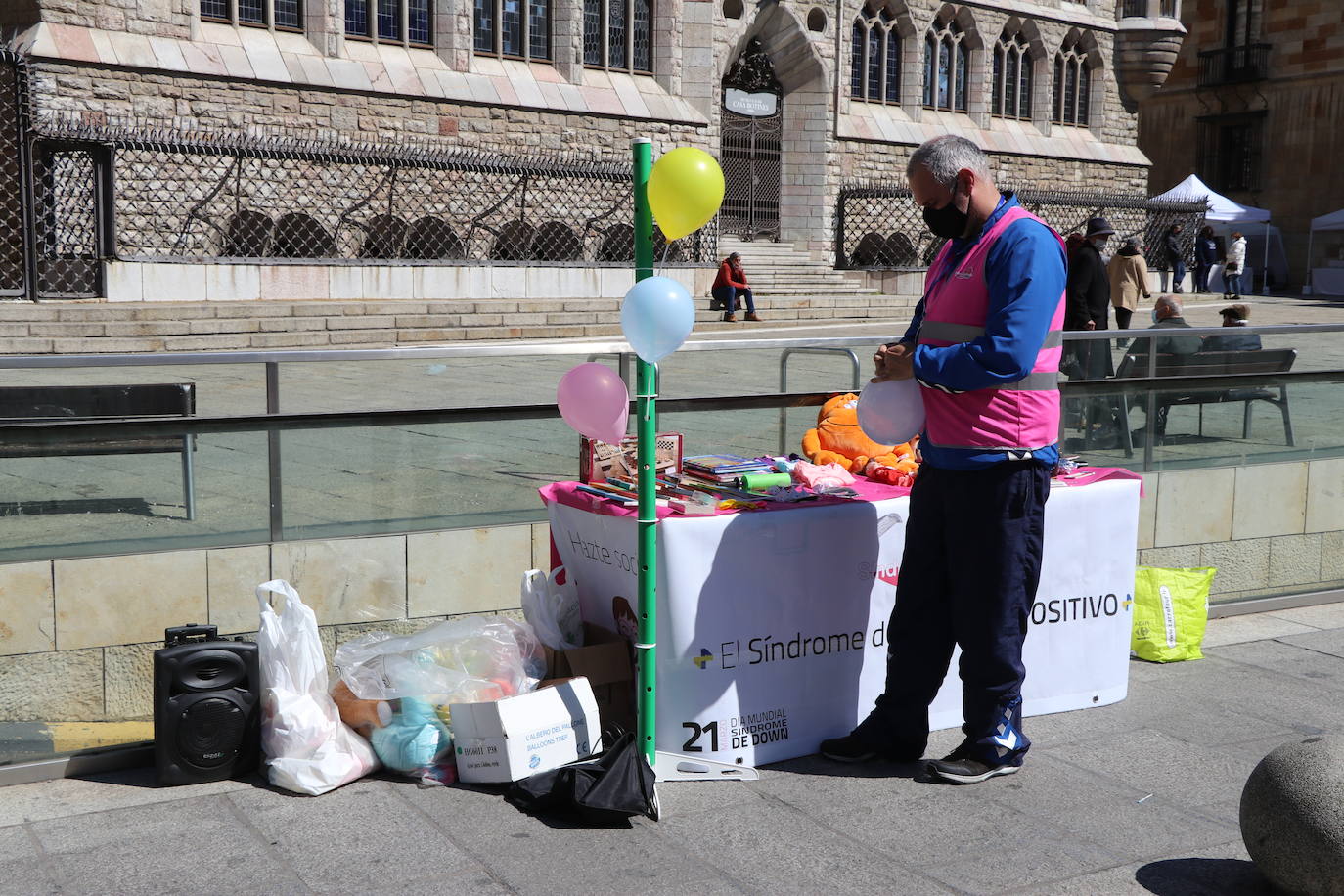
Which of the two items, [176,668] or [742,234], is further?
[742,234]

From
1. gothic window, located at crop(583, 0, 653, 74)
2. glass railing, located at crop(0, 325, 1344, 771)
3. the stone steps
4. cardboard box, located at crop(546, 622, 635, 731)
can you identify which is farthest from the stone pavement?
gothic window, located at crop(583, 0, 653, 74)

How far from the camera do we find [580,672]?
13.8 ft

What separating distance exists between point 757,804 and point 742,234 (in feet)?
86.7

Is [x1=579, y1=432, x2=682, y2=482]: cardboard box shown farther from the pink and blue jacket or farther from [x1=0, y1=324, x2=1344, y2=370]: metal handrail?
the pink and blue jacket

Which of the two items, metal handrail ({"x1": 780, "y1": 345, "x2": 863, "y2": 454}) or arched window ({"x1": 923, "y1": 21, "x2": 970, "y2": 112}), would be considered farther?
A: arched window ({"x1": 923, "y1": 21, "x2": 970, "y2": 112})

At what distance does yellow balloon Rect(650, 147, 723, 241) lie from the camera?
3.68m

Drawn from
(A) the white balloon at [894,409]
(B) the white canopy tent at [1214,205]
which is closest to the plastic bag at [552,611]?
(A) the white balloon at [894,409]

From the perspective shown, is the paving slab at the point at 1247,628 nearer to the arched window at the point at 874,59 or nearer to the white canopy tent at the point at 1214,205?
the arched window at the point at 874,59

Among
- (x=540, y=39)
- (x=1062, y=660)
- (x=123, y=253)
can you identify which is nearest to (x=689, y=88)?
(x=540, y=39)

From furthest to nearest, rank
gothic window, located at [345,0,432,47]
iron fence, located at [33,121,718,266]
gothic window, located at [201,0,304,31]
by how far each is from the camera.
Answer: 1. gothic window, located at [345,0,432,47]
2. gothic window, located at [201,0,304,31]
3. iron fence, located at [33,121,718,266]

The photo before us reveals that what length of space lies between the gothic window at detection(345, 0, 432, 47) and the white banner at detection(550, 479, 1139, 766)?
815 inches

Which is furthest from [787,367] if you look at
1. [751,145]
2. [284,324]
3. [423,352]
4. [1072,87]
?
[1072,87]

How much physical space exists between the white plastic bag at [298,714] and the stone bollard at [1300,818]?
2493mm

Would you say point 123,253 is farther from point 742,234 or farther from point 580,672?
point 580,672
